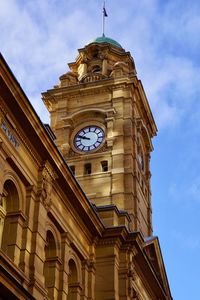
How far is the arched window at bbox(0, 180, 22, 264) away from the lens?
26703mm

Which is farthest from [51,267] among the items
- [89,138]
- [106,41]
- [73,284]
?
[106,41]

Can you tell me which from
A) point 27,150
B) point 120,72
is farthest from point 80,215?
point 120,72

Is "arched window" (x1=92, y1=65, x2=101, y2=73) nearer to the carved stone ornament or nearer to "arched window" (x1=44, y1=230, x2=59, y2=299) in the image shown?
the carved stone ornament

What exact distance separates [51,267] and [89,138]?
67.3 feet

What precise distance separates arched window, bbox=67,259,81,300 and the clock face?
17205 millimetres

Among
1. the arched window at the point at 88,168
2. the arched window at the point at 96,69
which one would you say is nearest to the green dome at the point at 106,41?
the arched window at the point at 96,69

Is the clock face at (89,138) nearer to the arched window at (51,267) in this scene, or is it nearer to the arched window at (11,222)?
the arched window at (51,267)

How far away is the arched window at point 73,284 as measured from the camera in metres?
33.0

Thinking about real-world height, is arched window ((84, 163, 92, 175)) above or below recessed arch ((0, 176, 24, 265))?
above

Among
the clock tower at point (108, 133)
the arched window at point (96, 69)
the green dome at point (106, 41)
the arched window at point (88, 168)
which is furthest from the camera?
the green dome at point (106, 41)

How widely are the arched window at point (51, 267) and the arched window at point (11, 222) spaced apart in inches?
149

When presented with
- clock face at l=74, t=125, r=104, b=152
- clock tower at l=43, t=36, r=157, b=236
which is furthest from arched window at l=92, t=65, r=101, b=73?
clock face at l=74, t=125, r=104, b=152

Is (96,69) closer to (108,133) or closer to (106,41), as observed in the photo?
(106,41)

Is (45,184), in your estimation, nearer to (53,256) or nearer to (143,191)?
(53,256)
